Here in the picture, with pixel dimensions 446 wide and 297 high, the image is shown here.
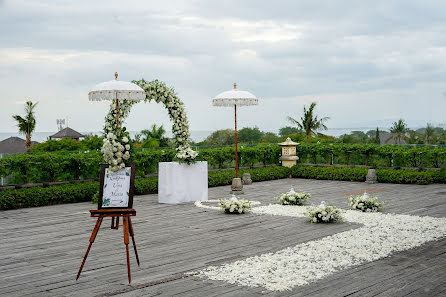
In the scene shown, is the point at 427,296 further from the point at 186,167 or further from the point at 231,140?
the point at 231,140

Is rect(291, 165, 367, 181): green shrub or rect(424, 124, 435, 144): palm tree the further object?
rect(424, 124, 435, 144): palm tree

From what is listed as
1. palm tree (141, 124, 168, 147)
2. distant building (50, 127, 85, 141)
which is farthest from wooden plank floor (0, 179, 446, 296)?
distant building (50, 127, 85, 141)

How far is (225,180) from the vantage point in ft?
53.2

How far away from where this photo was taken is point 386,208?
1083cm

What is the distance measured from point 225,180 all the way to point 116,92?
602 centimetres

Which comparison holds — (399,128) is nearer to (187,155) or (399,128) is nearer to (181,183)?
(187,155)

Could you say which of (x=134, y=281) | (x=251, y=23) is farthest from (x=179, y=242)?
(x=251, y=23)

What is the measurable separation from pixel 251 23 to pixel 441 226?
7655 millimetres

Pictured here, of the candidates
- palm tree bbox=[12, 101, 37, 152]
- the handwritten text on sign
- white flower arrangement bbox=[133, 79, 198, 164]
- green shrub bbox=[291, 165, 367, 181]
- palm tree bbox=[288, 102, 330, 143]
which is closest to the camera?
the handwritten text on sign

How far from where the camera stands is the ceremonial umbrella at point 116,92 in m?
10.9

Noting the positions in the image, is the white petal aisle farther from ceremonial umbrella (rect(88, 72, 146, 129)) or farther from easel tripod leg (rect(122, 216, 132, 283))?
ceremonial umbrella (rect(88, 72, 146, 129))

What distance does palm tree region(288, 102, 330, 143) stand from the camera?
1184 inches

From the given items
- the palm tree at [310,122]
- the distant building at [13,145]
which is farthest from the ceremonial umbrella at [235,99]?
the distant building at [13,145]

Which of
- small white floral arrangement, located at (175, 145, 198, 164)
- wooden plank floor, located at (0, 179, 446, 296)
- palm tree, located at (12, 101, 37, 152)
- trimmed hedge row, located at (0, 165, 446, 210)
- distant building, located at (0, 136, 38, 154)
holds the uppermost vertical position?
palm tree, located at (12, 101, 37, 152)
